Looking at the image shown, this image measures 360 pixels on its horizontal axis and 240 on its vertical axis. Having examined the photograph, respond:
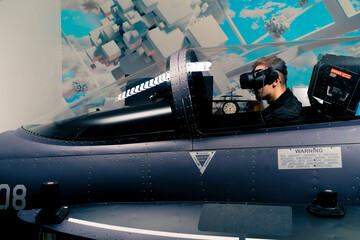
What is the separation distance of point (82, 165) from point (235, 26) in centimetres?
461

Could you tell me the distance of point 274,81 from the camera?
2301 millimetres

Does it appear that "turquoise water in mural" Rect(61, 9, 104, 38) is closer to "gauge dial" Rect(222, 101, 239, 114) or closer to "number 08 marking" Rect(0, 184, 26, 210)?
"number 08 marking" Rect(0, 184, 26, 210)

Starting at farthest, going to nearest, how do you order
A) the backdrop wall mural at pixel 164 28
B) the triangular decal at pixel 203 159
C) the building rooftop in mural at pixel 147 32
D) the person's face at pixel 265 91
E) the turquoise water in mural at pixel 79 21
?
1. the turquoise water in mural at pixel 79 21
2. the building rooftop in mural at pixel 147 32
3. the backdrop wall mural at pixel 164 28
4. the person's face at pixel 265 91
5. the triangular decal at pixel 203 159

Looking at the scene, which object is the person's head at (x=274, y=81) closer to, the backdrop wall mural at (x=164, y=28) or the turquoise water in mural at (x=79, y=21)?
the backdrop wall mural at (x=164, y=28)

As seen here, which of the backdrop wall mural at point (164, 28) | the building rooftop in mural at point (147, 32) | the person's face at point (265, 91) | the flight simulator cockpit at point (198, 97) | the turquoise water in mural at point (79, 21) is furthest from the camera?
the turquoise water in mural at point (79, 21)

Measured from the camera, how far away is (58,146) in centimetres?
235

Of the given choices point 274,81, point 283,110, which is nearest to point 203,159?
point 283,110

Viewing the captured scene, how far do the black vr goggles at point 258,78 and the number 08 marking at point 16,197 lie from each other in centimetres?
167

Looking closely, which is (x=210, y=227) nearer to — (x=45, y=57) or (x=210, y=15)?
(x=210, y=15)

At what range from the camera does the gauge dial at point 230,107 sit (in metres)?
2.33

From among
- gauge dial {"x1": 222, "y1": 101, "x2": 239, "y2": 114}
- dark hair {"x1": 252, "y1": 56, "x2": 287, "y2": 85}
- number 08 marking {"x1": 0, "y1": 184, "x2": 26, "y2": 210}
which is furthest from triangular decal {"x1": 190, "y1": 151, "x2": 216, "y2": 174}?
number 08 marking {"x1": 0, "y1": 184, "x2": 26, "y2": 210}

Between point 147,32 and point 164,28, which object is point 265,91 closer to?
point 164,28

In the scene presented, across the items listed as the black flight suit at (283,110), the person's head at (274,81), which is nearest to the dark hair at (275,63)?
the person's head at (274,81)

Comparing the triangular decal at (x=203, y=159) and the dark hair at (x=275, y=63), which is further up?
the dark hair at (x=275, y=63)
